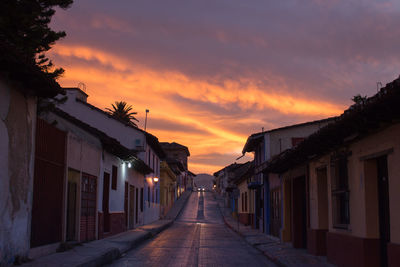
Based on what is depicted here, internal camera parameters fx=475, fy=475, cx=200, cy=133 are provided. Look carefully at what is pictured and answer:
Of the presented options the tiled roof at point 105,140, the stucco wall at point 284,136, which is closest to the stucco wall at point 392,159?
the tiled roof at point 105,140

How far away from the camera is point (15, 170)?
997 cm

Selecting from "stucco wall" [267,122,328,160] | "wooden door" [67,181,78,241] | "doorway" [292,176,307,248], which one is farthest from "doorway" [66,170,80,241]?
"stucco wall" [267,122,328,160]

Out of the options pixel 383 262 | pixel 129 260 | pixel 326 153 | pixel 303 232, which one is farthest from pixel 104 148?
pixel 383 262

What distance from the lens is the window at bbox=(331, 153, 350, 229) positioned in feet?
37.7

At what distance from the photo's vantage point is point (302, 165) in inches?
650

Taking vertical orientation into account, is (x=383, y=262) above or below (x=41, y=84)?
below

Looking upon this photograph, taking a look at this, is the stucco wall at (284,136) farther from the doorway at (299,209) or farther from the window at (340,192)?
the window at (340,192)

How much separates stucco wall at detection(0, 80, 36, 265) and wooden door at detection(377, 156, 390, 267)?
7566 millimetres

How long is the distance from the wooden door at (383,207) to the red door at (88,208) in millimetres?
10079

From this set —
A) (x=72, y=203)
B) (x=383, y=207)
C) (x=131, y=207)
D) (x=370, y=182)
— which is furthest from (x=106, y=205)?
(x=383, y=207)

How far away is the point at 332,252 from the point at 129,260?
18.3 feet

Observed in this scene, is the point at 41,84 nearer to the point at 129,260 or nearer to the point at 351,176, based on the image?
the point at 129,260

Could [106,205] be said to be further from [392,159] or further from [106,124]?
[392,159]

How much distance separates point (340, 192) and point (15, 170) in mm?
7568
